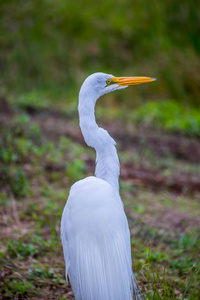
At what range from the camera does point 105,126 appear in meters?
8.62

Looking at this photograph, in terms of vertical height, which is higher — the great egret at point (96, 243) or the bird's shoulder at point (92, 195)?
the bird's shoulder at point (92, 195)

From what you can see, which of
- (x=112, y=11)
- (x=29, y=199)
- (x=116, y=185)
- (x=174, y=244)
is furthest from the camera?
(x=112, y=11)

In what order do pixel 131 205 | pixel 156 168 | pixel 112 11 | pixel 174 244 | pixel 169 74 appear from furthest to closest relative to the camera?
pixel 112 11, pixel 169 74, pixel 156 168, pixel 131 205, pixel 174 244

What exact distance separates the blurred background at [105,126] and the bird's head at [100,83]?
Result: 1.32 metres

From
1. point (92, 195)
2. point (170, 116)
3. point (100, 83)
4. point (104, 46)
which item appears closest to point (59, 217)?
point (100, 83)

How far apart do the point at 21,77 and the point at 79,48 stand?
1.86 m

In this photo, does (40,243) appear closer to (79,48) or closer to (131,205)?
(131,205)

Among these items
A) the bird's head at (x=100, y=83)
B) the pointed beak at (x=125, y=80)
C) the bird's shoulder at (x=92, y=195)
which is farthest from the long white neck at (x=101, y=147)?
the pointed beak at (x=125, y=80)

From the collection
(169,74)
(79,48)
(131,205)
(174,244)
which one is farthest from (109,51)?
(174,244)

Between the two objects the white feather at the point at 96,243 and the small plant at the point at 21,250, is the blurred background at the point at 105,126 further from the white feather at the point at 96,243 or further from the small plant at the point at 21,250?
the white feather at the point at 96,243

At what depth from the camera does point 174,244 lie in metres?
4.01

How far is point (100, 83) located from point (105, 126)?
5613 millimetres

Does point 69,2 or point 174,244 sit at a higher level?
point 69,2

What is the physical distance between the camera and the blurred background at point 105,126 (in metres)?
3.51
